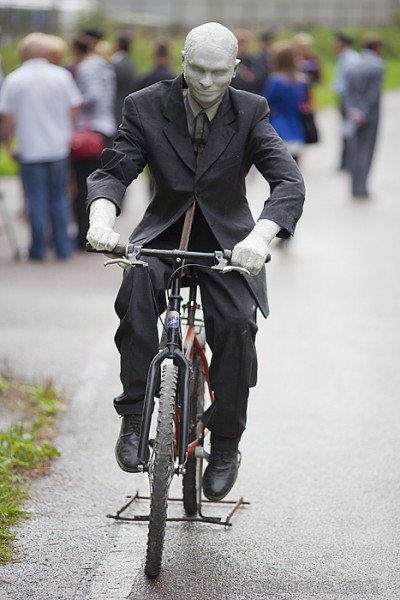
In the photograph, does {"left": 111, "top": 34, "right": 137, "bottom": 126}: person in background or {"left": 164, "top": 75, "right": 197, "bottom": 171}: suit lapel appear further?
{"left": 111, "top": 34, "right": 137, "bottom": 126}: person in background

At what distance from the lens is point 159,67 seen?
48.0ft

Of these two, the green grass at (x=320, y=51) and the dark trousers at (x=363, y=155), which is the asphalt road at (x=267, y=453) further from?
the green grass at (x=320, y=51)

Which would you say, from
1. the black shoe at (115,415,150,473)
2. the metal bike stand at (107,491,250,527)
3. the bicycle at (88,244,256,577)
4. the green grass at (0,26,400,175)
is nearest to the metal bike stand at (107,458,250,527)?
the metal bike stand at (107,491,250,527)

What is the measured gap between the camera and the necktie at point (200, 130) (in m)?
5.12

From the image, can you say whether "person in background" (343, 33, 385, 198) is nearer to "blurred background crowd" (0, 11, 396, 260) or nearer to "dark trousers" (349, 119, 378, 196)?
"dark trousers" (349, 119, 378, 196)

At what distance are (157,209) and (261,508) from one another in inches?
60.7

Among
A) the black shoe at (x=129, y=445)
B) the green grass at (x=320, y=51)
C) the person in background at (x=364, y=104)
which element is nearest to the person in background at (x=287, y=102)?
the person in background at (x=364, y=104)

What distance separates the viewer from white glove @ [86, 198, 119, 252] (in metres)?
4.59

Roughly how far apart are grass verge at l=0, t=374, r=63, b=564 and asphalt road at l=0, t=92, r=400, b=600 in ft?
0.27

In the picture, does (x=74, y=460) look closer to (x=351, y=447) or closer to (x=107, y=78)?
(x=351, y=447)

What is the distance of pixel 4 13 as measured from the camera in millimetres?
29453

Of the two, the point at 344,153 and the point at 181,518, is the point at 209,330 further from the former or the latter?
the point at 344,153

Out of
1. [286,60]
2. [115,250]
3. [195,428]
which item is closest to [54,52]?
[286,60]

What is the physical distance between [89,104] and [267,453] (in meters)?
7.24
